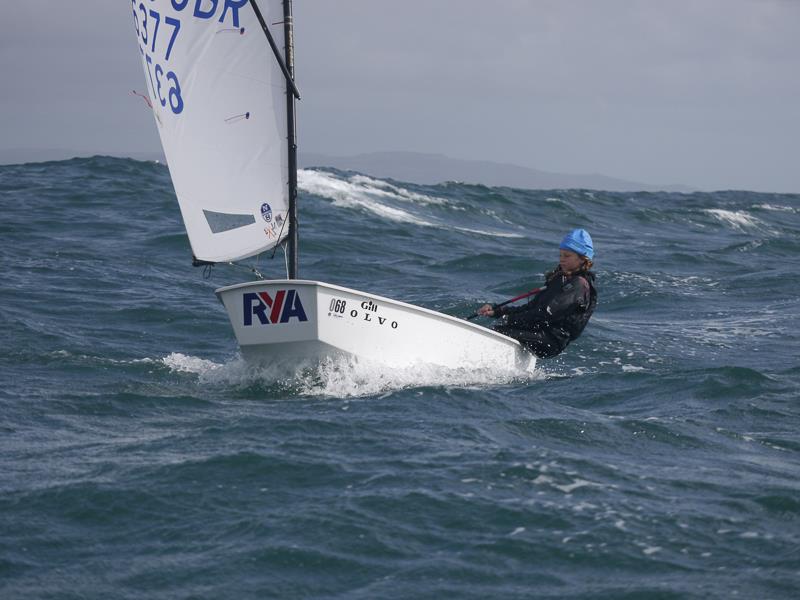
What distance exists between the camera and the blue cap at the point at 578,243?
34.4ft

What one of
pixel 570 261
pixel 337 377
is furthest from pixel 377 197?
pixel 337 377

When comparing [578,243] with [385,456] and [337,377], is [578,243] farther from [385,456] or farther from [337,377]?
[385,456]

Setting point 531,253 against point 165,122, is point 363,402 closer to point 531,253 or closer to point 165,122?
point 165,122

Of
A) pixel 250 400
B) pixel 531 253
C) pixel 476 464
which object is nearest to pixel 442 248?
pixel 531 253

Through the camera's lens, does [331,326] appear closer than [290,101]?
Yes

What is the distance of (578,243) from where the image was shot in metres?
10.5

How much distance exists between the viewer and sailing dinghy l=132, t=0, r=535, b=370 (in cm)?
912

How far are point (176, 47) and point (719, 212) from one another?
23.9m

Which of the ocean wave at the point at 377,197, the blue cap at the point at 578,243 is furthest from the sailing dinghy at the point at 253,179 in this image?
the ocean wave at the point at 377,197

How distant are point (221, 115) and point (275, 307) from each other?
1836 millimetres

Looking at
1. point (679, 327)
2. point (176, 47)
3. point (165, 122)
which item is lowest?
point (679, 327)

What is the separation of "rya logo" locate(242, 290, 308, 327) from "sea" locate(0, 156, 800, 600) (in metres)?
0.51

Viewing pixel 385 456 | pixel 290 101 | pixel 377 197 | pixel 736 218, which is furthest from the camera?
pixel 736 218

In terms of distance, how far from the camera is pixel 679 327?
1430 centimetres
